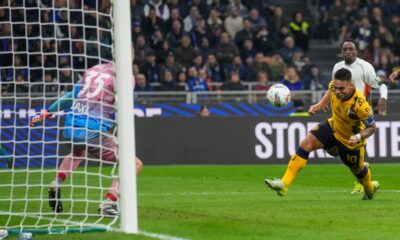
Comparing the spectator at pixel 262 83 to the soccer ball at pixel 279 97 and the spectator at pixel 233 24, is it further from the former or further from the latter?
the soccer ball at pixel 279 97

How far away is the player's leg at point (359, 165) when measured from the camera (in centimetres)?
1407

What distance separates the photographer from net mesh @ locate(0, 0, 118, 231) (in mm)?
11805

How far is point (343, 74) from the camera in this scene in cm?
1335

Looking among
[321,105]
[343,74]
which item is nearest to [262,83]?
[321,105]

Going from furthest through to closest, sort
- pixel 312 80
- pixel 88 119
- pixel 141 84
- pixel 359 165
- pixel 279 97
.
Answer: pixel 312 80 < pixel 141 84 < pixel 279 97 < pixel 359 165 < pixel 88 119

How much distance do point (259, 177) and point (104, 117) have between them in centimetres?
799

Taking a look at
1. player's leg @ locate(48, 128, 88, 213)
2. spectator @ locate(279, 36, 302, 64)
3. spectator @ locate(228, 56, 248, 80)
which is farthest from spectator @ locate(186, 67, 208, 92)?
player's leg @ locate(48, 128, 88, 213)

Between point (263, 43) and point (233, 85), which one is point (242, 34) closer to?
point (263, 43)

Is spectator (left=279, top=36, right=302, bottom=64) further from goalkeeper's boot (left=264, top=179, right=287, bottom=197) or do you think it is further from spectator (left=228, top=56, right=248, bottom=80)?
goalkeeper's boot (left=264, top=179, right=287, bottom=197)

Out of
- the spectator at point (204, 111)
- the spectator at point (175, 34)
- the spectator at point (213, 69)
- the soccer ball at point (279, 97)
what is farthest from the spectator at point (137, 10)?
the soccer ball at point (279, 97)

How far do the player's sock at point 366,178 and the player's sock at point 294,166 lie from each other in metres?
0.82

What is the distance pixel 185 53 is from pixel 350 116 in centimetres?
1624

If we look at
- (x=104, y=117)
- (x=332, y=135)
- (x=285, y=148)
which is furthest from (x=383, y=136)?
(x=104, y=117)

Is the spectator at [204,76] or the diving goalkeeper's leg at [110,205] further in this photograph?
the spectator at [204,76]
